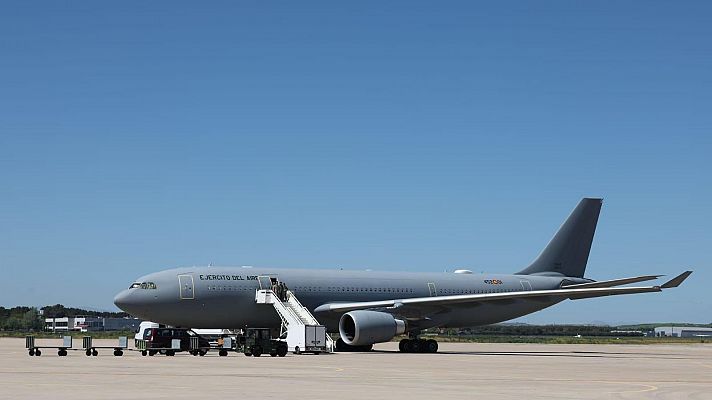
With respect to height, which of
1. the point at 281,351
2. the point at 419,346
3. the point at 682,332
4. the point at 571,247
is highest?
the point at 571,247

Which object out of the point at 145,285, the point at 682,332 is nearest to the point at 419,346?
the point at 145,285

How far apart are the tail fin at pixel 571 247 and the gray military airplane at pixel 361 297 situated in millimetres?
1060

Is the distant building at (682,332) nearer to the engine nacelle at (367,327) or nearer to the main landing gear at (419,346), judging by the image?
the main landing gear at (419,346)

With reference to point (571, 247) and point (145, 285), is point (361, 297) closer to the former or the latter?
point (145, 285)

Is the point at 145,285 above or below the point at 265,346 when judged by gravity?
above

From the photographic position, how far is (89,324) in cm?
16212

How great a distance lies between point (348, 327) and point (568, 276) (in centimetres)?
1852

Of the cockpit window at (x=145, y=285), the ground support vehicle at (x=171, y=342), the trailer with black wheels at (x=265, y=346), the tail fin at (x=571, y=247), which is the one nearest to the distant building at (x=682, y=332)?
the tail fin at (x=571, y=247)

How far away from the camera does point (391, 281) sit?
5678 cm

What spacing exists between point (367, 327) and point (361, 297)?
507cm

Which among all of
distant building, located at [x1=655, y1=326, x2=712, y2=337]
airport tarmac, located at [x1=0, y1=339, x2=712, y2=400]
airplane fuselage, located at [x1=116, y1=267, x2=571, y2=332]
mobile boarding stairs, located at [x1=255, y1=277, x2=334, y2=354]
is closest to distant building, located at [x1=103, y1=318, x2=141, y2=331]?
distant building, located at [x1=655, y1=326, x2=712, y2=337]

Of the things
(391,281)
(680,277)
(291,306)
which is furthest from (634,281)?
(291,306)

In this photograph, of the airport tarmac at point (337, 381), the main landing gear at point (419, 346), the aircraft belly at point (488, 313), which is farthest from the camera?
the aircraft belly at point (488, 313)

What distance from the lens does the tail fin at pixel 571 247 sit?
210 ft
